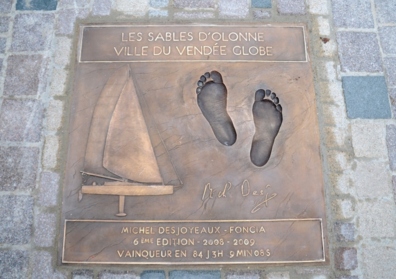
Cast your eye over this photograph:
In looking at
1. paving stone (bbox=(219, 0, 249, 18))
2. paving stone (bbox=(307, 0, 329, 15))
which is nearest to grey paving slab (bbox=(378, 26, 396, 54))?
paving stone (bbox=(307, 0, 329, 15))

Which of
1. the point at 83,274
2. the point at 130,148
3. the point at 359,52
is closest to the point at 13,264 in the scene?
the point at 83,274

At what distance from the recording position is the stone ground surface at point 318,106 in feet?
6.46

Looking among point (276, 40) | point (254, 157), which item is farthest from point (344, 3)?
point (254, 157)

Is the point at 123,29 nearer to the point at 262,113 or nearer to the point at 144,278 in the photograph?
the point at 262,113

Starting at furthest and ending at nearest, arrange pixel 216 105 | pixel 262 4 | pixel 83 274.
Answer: pixel 262 4
pixel 216 105
pixel 83 274

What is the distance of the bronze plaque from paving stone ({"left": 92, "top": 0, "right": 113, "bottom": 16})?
0.11 meters

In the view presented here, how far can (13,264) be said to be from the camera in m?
1.95

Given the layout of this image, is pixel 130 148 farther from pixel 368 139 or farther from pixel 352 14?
pixel 352 14

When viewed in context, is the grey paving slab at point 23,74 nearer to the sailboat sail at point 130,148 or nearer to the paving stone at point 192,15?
the sailboat sail at point 130,148

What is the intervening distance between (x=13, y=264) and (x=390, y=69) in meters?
2.10

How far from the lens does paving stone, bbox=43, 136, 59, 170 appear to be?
6.81 feet

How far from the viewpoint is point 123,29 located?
2.28 metres

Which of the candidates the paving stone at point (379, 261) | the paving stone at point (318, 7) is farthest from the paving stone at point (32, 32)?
the paving stone at point (379, 261)
